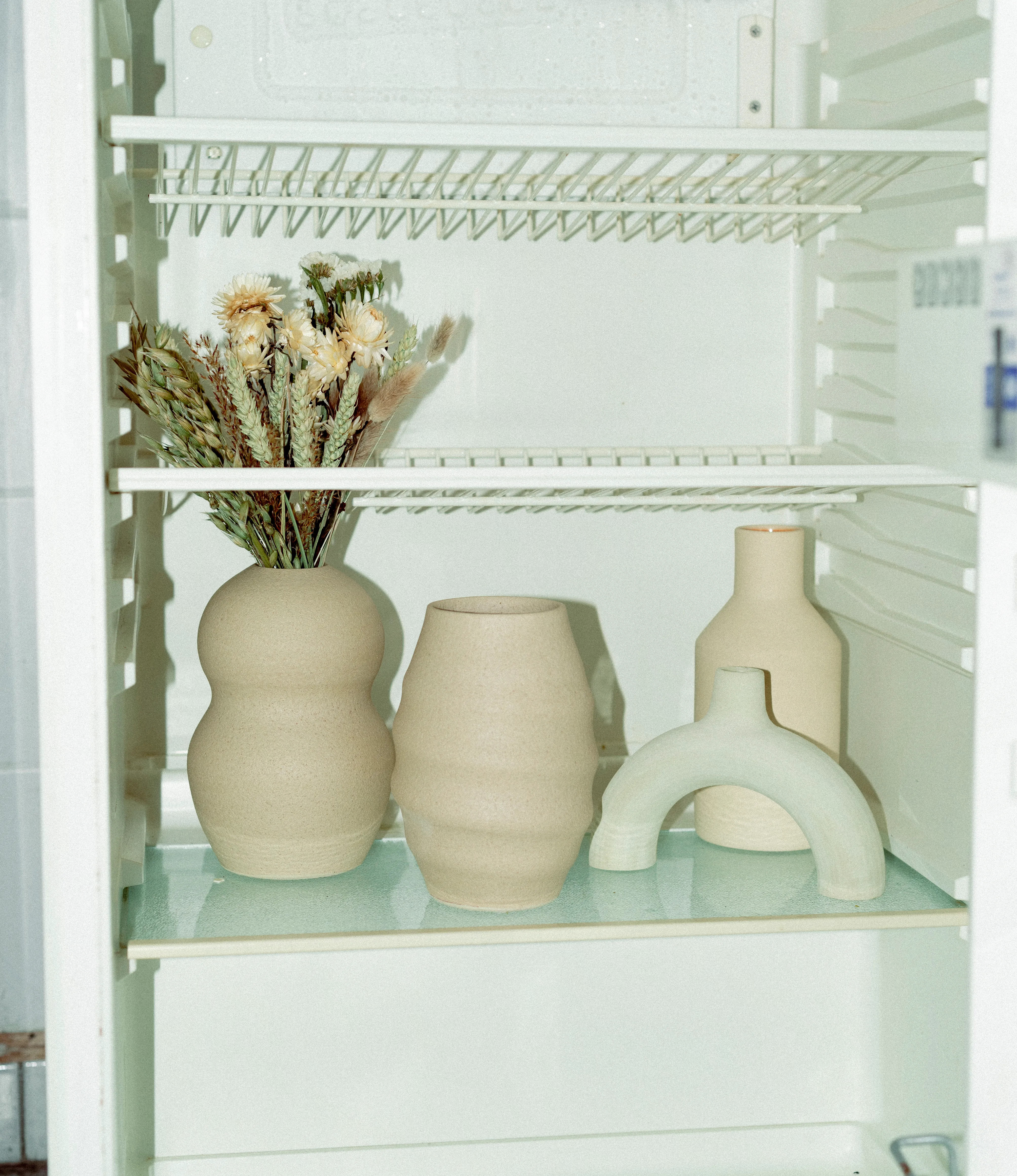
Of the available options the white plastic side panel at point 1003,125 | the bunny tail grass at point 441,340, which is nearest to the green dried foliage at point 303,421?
the bunny tail grass at point 441,340

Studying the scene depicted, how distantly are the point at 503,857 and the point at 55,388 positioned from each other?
46cm

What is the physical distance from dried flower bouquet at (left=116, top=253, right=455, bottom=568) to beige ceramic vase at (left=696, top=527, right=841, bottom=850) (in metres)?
0.34

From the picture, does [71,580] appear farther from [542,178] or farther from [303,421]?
[542,178]

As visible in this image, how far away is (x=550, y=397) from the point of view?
123 cm

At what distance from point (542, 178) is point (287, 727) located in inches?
20.4

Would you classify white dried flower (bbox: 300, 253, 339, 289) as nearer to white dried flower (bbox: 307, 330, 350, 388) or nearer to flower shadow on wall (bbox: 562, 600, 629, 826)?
white dried flower (bbox: 307, 330, 350, 388)

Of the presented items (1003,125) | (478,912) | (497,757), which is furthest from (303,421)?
(1003,125)

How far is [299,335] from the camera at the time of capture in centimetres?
96

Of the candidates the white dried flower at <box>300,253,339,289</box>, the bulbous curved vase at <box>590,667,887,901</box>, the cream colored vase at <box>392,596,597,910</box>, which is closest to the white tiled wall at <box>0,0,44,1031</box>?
the white dried flower at <box>300,253,339,289</box>

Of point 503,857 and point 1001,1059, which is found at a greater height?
point 503,857

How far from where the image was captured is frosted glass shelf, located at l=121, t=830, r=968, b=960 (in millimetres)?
938

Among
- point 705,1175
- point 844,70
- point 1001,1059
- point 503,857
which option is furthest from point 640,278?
point 705,1175

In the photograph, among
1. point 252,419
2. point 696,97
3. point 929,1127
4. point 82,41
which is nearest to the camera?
point 82,41

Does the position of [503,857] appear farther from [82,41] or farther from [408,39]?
[408,39]
